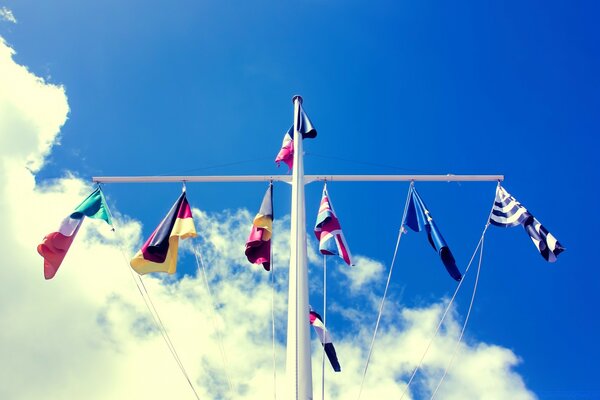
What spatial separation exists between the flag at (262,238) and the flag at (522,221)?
6164 millimetres

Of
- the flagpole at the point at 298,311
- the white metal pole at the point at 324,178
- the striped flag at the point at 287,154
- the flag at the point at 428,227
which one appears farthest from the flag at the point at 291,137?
the flag at the point at 428,227

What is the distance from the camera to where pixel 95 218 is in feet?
38.7

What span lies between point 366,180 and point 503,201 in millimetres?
3876

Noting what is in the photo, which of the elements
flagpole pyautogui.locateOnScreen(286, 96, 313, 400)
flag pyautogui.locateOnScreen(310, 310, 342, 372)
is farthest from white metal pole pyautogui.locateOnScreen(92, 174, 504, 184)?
flag pyautogui.locateOnScreen(310, 310, 342, 372)

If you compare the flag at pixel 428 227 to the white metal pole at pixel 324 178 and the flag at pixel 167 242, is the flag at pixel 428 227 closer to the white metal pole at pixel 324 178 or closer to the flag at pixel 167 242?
the white metal pole at pixel 324 178

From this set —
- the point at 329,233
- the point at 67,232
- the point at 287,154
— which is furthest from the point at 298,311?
the point at 67,232

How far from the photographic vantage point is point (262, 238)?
34.4ft

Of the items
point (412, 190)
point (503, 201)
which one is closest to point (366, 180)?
point (412, 190)

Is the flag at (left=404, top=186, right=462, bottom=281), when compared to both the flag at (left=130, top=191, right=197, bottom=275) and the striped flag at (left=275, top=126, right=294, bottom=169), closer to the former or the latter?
the striped flag at (left=275, top=126, right=294, bottom=169)

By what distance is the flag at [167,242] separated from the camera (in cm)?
1004

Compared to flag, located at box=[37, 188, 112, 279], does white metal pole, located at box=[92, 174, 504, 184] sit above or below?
above

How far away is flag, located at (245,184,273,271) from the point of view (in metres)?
10.3

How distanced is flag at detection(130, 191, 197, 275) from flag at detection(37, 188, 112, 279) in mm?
2078

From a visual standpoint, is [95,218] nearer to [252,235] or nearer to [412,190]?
[252,235]
